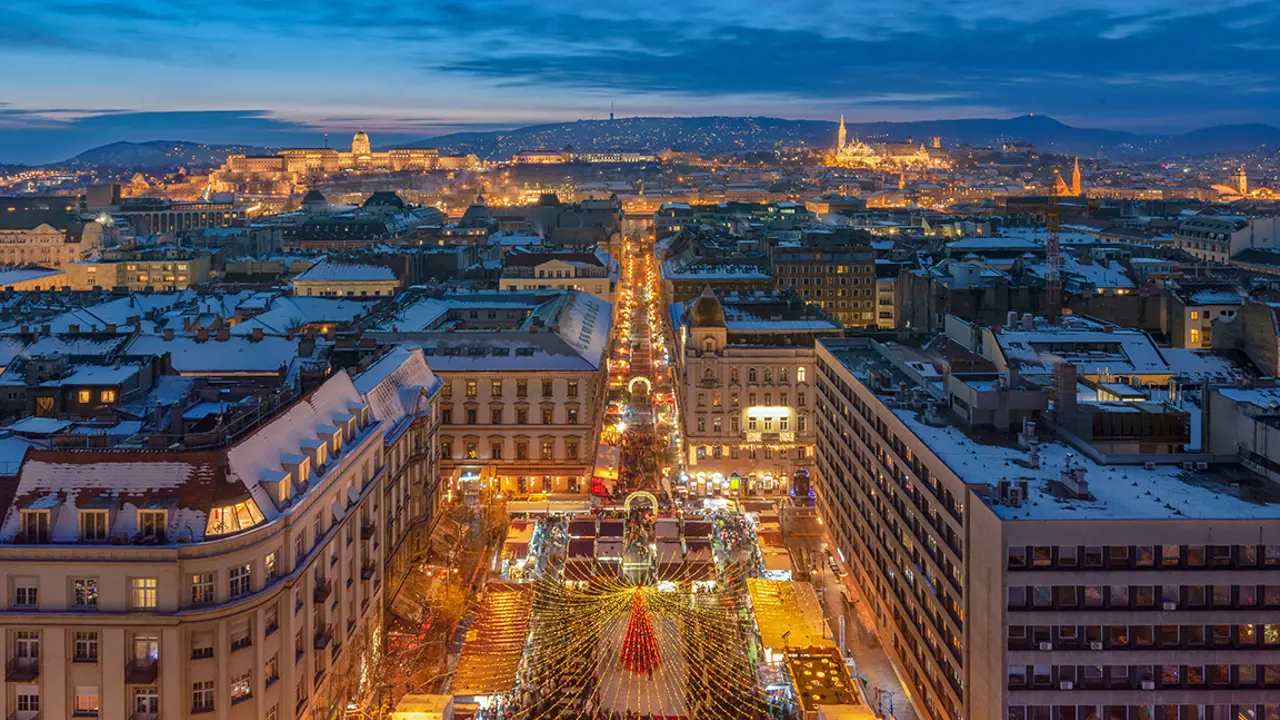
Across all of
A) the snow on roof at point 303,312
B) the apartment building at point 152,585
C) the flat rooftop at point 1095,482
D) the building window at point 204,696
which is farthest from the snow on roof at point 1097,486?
the snow on roof at point 303,312

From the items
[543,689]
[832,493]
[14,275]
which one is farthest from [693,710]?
[14,275]

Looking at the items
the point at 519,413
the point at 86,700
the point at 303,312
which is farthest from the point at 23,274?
the point at 86,700

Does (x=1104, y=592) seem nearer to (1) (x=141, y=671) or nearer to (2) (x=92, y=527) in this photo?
(1) (x=141, y=671)

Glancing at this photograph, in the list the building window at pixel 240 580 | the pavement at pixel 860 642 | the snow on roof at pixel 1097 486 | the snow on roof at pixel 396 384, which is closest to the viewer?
the building window at pixel 240 580

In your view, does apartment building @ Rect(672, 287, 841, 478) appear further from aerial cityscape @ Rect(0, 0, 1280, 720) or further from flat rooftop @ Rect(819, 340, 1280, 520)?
flat rooftop @ Rect(819, 340, 1280, 520)

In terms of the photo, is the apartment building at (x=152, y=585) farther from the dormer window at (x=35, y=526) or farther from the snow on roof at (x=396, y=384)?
the snow on roof at (x=396, y=384)

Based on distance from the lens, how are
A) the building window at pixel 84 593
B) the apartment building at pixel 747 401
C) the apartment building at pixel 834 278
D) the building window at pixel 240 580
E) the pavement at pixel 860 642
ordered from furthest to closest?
the apartment building at pixel 834 278
the apartment building at pixel 747 401
the pavement at pixel 860 642
the building window at pixel 240 580
the building window at pixel 84 593

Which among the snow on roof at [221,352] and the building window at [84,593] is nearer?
the building window at [84,593]
